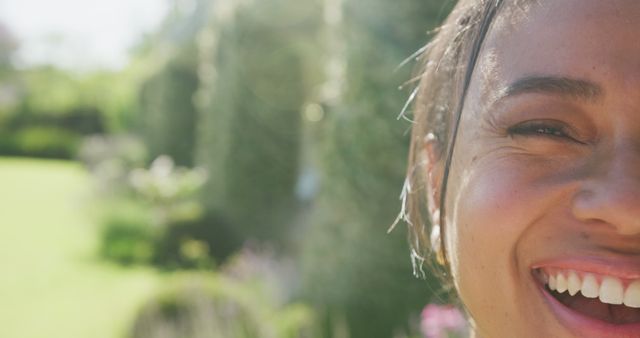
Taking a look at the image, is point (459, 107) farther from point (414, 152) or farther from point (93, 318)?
point (93, 318)

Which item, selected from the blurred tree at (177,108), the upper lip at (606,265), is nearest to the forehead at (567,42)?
the upper lip at (606,265)

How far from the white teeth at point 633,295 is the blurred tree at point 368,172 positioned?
4.30 metres

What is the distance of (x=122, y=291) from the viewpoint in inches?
404

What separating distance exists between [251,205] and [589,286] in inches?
382

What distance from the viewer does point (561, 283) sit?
1.28 metres

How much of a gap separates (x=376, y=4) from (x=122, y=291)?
19.8ft

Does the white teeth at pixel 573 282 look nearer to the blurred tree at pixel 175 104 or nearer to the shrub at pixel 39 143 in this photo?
the blurred tree at pixel 175 104

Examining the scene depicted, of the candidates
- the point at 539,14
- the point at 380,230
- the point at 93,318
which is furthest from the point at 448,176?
the point at 93,318

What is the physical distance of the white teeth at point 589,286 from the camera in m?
1.25

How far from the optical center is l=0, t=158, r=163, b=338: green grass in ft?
28.9

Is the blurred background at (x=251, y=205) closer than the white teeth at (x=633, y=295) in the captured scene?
No

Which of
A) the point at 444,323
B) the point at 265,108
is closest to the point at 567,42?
the point at 444,323

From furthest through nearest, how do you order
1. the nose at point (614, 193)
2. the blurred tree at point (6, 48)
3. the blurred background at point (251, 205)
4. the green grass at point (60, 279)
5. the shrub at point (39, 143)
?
the blurred tree at point (6, 48), the shrub at point (39, 143), the green grass at point (60, 279), the blurred background at point (251, 205), the nose at point (614, 193)

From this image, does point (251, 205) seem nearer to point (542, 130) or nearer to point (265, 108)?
point (265, 108)
